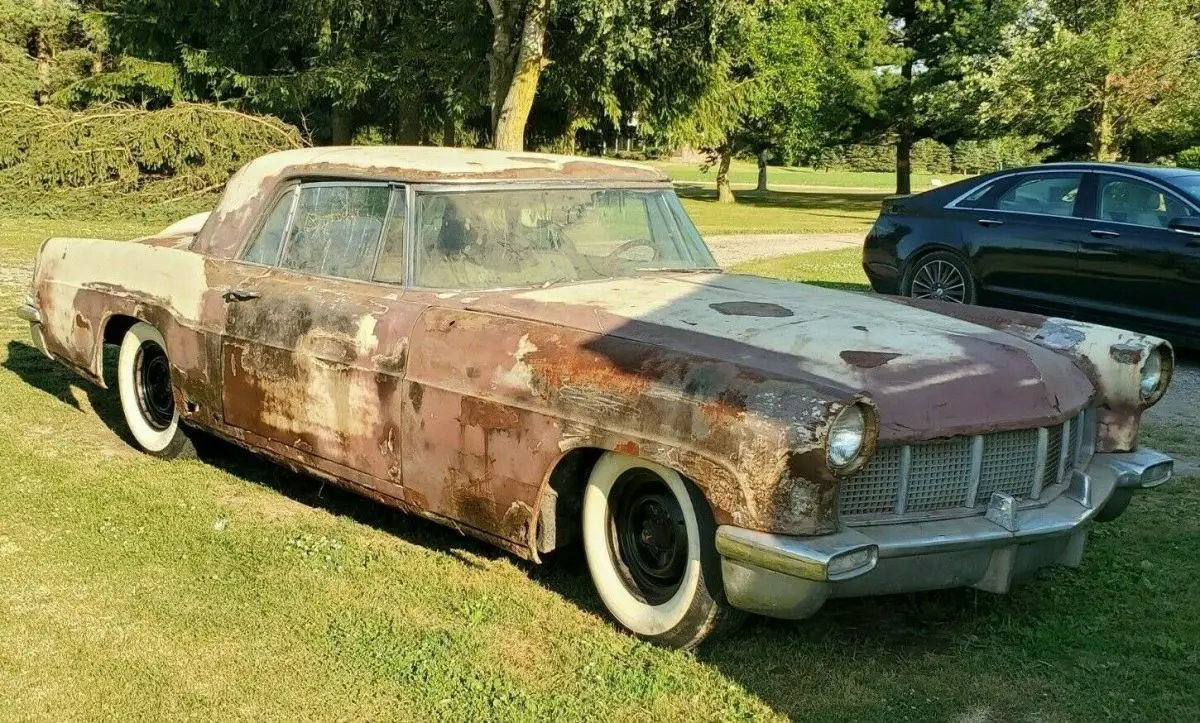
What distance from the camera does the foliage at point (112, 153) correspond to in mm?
19953

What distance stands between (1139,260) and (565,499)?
6.49m

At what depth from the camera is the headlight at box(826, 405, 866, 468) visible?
3336 mm

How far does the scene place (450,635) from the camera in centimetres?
390

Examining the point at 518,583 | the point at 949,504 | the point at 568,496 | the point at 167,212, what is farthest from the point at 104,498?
the point at 167,212

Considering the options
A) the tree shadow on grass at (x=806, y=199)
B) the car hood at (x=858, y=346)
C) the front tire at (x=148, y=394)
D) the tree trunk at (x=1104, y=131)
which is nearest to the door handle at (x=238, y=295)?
the front tire at (x=148, y=394)

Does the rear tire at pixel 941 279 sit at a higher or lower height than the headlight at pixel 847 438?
lower

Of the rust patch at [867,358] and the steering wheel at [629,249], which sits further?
the steering wheel at [629,249]

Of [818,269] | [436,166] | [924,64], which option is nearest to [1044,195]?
[818,269]

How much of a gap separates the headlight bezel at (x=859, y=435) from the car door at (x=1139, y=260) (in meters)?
6.33

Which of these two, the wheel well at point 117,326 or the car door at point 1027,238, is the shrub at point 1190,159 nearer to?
the car door at point 1027,238

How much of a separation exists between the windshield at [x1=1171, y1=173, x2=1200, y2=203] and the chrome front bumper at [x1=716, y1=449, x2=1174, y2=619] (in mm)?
5763

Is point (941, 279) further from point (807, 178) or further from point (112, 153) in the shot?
point (807, 178)

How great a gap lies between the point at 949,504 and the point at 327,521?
8.87 feet

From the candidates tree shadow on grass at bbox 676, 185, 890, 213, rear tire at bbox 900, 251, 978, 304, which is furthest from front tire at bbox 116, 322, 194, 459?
tree shadow on grass at bbox 676, 185, 890, 213
